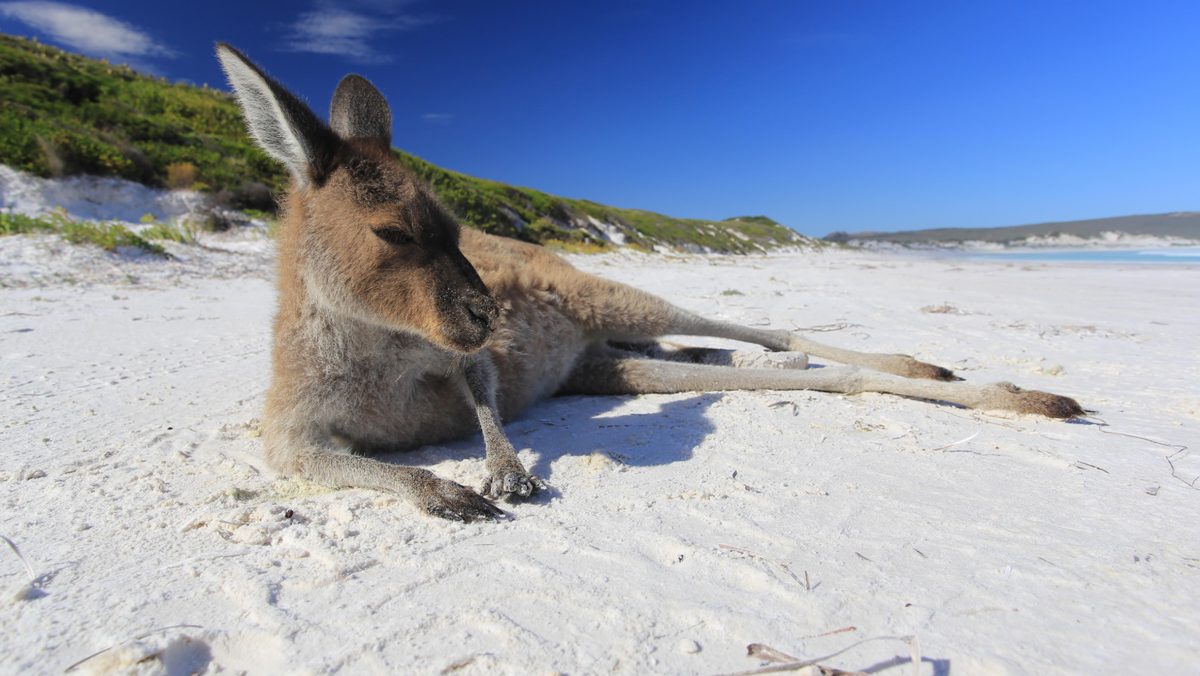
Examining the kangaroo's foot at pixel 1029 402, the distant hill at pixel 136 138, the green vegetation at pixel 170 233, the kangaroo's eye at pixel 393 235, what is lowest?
the kangaroo's foot at pixel 1029 402

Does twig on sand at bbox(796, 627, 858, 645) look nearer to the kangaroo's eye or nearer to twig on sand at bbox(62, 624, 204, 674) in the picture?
twig on sand at bbox(62, 624, 204, 674)

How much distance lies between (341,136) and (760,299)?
6404mm

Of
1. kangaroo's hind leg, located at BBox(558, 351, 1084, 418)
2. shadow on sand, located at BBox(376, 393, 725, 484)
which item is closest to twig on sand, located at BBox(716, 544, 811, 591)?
shadow on sand, located at BBox(376, 393, 725, 484)

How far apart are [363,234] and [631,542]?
Answer: 5.10ft

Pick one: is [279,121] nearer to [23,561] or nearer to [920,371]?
[23,561]

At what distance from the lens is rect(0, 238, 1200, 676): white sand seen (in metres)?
1.25

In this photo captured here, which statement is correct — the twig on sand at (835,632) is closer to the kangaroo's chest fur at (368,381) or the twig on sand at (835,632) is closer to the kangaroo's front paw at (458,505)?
the kangaroo's front paw at (458,505)

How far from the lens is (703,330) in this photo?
14.4ft

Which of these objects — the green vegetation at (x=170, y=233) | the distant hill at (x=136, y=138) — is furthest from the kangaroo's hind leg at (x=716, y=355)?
the green vegetation at (x=170, y=233)

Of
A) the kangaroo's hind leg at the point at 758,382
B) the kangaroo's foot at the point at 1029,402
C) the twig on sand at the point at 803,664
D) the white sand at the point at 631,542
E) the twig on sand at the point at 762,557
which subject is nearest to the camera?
the twig on sand at the point at 803,664

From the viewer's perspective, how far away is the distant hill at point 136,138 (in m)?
10.3

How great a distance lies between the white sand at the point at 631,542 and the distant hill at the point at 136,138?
2.13 metres

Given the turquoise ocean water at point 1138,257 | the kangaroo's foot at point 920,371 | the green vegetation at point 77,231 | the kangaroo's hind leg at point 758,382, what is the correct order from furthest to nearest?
1. the turquoise ocean water at point 1138,257
2. the green vegetation at point 77,231
3. the kangaroo's foot at point 920,371
4. the kangaroo's hind leg at point 758,382

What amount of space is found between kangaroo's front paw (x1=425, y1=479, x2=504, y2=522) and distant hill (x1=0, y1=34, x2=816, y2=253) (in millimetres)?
2085
